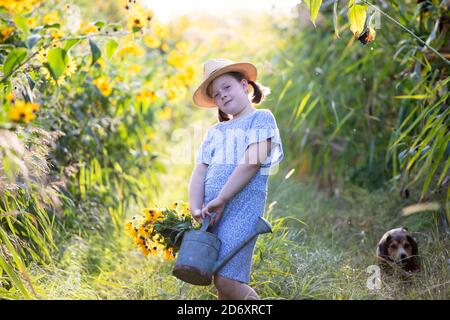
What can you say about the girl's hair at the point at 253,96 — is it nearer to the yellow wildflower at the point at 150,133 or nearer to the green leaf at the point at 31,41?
the green leaf at the point at 31,41

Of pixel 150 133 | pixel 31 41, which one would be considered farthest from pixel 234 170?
pixel 150 133

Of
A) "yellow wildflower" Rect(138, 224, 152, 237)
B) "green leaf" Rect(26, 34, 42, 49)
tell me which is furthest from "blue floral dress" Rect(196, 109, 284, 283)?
"green leaf" Rect(26, 34, 42, 49)

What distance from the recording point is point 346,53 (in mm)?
4996

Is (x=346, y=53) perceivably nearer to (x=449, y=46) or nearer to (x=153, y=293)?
(x=449, y=46)

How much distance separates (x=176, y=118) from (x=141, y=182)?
268 cm

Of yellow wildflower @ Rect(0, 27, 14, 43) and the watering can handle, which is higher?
yellow wildflower @ Rect(0, 27, 14, 43)

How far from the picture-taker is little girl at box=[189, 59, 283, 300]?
2.58m

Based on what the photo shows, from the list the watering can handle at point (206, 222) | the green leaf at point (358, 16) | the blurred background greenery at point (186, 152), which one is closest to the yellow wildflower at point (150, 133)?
the blurred background greenery at point (186, 152)

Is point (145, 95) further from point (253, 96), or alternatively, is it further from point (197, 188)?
point (197, 188)

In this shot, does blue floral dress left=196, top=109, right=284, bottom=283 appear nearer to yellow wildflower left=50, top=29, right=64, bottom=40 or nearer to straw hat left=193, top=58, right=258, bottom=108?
straw hat left=193, top=58, right=258, bottom=108

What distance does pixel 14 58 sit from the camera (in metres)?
2.33

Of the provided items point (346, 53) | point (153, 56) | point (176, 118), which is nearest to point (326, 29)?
point (346, 53)

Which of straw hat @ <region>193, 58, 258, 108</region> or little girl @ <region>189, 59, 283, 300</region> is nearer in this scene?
little girl @ <region>189, 59, 283, 300</region>

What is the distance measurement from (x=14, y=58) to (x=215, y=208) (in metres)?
0.95
